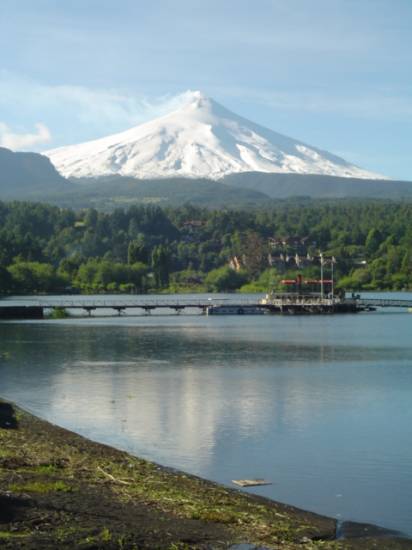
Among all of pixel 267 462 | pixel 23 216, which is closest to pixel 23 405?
pixel 267 462

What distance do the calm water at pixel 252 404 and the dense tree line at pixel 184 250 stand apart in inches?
2743

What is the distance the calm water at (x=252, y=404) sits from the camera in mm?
17516

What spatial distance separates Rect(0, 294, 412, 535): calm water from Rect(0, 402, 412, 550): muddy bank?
3.75 ft

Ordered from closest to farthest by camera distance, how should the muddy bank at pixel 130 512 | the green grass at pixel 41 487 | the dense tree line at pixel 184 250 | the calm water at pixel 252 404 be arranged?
the muddy bank at pixel 130 512 → the green grass at pixel 41 487 → the calm water at pixel 252 404 → the dense tree line at pixel 184 250

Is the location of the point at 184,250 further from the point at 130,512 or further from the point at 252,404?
→ the point at 130,512

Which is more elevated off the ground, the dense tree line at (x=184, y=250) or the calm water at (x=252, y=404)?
the dense tree line at (x=184, y=250)

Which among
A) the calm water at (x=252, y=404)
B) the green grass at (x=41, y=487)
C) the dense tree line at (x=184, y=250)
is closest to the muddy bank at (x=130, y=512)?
the green grass at (x=41, y=487)

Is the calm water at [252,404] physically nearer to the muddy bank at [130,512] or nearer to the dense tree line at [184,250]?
the muddy bank at [130,512]

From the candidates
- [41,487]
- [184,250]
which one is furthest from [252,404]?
[184,250]

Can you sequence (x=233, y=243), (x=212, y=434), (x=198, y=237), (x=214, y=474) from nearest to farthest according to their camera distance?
1. (x=214, y=474)
2. (x=212, y=434)
3. (x=233, y=243)
4. (x=198, y=237)

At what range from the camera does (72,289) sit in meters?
132

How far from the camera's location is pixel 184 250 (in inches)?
6890

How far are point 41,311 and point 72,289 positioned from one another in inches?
2167

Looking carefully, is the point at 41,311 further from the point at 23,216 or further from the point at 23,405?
the point at 23,216
